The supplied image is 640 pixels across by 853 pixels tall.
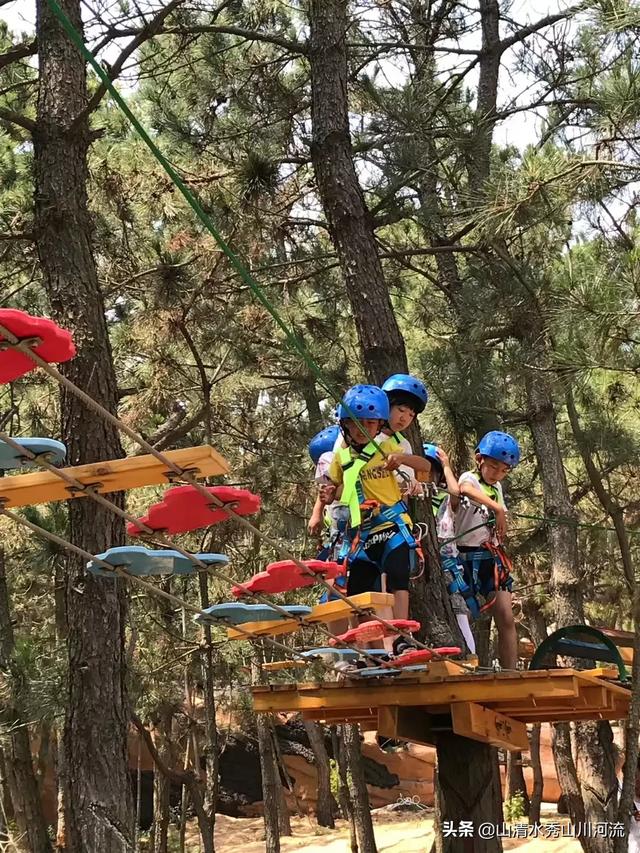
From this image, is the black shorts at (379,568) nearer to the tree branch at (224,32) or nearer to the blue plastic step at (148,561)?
the blue plastic step at (148,561)

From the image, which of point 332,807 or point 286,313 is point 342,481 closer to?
point 286,313

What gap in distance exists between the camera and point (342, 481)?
4645 millimetres

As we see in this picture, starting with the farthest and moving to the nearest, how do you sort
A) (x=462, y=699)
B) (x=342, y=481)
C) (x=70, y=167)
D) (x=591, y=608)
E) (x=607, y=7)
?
(x=591, y=608) → (x=70, y=167) → (x=607, y=7) → (x=342, y=481) → (x=462, y=699)

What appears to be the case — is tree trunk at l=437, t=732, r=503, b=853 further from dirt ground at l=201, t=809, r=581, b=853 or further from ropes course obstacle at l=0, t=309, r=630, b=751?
dirt ground at l=201, t=809, r=581, b=853

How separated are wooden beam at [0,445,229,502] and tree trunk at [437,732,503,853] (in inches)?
111

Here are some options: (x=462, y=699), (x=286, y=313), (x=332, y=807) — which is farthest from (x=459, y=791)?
(x=332, y=807)

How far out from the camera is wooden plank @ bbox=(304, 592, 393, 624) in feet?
12.6

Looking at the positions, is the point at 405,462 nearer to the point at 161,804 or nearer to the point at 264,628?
the point at 264,628

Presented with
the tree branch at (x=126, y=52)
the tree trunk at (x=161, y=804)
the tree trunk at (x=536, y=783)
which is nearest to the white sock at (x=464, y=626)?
the tree branch at (x=126, y=52)

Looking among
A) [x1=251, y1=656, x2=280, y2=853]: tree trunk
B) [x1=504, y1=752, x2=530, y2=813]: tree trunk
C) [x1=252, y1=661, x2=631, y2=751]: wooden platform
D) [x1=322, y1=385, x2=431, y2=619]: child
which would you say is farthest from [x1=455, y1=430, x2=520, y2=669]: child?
[x1=504, y1=752, x2=530, y2=813]: tree trunk

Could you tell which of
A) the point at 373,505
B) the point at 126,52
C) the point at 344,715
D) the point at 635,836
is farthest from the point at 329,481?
the point at 126,52

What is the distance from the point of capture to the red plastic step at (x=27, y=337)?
7.09 ft

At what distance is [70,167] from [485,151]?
134 inches

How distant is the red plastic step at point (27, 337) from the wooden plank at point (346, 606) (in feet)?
5.84
